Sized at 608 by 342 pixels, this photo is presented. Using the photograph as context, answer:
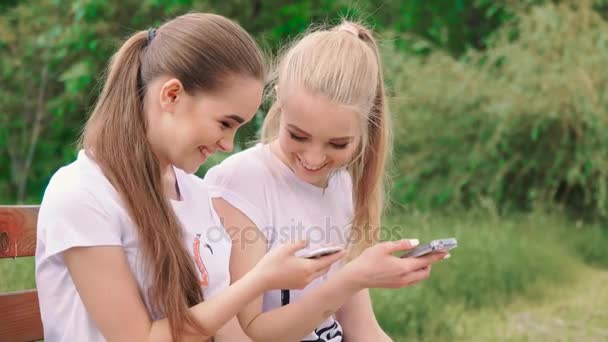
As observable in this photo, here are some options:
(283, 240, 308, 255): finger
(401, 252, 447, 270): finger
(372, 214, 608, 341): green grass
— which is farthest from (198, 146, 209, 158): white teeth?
(372, 214, 608, 341): green grass

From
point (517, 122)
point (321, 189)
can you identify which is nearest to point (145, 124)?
point (321, 189)

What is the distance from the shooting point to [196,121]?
2.03 m

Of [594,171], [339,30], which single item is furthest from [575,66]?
[339,30]

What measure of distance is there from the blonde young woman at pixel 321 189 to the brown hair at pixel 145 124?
0.30 meters

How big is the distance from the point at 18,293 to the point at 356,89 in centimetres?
106

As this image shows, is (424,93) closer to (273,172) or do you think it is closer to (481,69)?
(481,69)

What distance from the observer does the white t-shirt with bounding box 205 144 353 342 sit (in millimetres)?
2426

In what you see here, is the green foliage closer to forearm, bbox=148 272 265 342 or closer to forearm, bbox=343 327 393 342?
forearm, bbox=343 327 393 342

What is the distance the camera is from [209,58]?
2027 millimetres

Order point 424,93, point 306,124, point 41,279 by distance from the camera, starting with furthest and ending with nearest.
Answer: point 424,93, point 306,124, point 41,279

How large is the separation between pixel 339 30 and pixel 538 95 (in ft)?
17.5

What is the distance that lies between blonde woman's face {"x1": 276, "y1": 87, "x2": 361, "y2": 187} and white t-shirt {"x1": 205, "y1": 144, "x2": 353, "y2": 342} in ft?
0.30

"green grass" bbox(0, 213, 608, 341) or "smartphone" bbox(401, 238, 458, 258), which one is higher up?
"smartphone" bbox(401, 238, 458, 258)

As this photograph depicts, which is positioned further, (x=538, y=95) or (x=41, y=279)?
(x=538, y=95)
